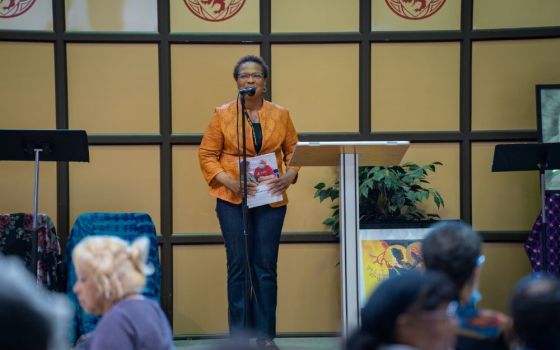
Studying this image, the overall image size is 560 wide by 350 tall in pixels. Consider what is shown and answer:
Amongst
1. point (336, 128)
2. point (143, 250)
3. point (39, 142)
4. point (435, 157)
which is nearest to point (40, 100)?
point (39, 142)

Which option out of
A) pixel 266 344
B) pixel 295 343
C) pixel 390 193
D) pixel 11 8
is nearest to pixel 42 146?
pixel 11 8

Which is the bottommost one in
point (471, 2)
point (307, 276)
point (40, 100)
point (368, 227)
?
point (307, 276)

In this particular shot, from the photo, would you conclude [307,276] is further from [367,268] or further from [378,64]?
[378,64]

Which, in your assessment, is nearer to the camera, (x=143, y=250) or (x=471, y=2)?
(x=143, y=250)

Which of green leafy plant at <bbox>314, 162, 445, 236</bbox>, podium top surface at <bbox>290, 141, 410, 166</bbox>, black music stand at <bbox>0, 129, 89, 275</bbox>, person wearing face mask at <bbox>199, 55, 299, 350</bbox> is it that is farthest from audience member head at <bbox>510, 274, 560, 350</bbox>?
green leafy plant at <bbox>314, 162, 445, 236</bbox>

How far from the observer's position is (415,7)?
5367 millimetres

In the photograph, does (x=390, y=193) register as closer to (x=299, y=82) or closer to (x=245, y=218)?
(x=299, y=82)

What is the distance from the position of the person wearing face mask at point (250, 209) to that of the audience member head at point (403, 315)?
2.71m

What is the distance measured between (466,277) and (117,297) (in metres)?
0.98

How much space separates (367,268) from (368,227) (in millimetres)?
271

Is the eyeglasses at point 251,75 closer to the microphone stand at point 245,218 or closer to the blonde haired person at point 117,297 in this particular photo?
the microphone stand at point 245,218

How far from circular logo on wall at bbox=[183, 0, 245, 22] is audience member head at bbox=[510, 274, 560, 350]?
3953mm

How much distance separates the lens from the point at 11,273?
1138 mm

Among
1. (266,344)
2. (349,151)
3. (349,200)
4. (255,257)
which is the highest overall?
(349,151)
